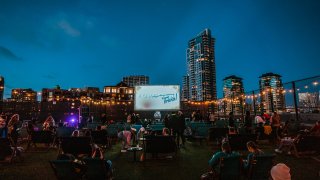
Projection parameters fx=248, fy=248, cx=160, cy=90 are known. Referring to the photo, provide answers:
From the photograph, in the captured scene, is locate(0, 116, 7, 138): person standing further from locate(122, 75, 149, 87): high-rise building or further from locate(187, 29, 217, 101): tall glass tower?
locate(122, 75, 149, 87): high-rise building

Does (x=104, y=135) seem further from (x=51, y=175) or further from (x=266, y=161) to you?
(x=266, y=161)

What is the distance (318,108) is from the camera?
48.2 feet

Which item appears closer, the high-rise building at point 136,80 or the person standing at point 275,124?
the person standing at point 275,124

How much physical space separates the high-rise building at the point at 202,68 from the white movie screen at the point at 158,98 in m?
124

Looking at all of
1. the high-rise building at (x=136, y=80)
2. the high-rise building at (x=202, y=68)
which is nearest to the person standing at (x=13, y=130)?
the high-rise building at (x=202, y=68)

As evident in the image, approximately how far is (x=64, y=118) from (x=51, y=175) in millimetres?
17092

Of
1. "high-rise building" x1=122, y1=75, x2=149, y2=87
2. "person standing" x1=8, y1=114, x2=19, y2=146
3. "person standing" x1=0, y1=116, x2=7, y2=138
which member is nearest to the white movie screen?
"person standing" x1=0, y1=116, x2=7, y2=138

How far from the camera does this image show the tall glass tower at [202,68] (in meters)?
148

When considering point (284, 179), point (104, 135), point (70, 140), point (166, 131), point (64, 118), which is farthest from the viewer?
point (64, 118)

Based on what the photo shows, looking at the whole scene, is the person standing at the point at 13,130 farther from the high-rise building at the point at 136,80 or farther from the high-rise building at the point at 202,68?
the high-rise building at the point at 136,80

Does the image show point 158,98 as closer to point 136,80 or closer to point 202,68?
point 202,68

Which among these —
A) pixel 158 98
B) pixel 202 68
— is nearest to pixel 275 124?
pixel 158 98

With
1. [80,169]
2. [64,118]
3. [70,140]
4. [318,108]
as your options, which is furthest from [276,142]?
[64,118]

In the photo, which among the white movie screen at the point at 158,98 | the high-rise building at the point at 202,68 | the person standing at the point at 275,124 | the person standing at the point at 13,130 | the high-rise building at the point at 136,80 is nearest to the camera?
the person standing at the point at 13,130
